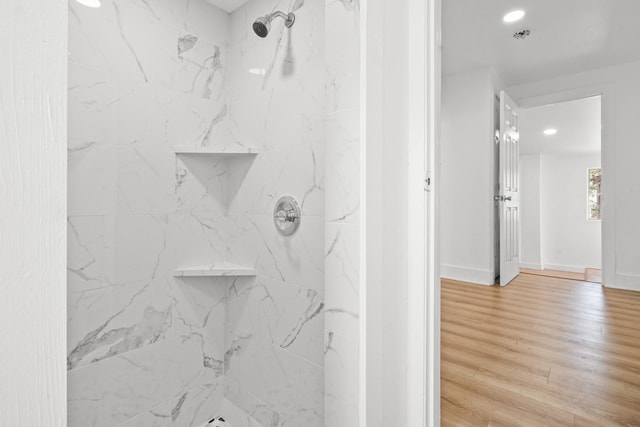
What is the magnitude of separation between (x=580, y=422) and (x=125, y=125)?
7.90 ft

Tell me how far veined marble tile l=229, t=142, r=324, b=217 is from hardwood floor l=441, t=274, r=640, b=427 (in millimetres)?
1173

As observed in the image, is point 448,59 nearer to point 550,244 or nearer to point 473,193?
point 473,193

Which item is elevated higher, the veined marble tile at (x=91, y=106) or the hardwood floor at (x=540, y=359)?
the veined marble tile at (x=91, y=106)

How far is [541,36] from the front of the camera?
3051mm

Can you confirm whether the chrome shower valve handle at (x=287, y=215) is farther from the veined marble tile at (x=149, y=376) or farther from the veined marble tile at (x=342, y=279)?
the veined marble tile at (x=149, y=376)

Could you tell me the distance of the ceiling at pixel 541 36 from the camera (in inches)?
104

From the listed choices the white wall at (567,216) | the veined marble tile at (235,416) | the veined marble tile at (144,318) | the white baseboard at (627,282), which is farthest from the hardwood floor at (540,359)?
the white wall at (567,216)

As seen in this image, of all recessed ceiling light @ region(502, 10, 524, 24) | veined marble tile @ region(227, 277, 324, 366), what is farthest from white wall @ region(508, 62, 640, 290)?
veined marble tile @ region(227, 277, 324, 366)

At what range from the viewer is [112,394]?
4.84ft

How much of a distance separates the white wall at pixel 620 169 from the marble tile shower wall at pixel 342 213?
409cm

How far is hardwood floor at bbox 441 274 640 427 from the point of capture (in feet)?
5.00

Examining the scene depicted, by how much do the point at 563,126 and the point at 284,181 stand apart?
20.5 feet

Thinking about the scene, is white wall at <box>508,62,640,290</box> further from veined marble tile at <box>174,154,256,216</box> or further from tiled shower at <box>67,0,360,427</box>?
veined marble tile at <box>174,154,256,216</box>

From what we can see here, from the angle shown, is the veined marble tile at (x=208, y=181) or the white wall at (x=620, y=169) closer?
the veined marble tile at (x=208, y=181)
